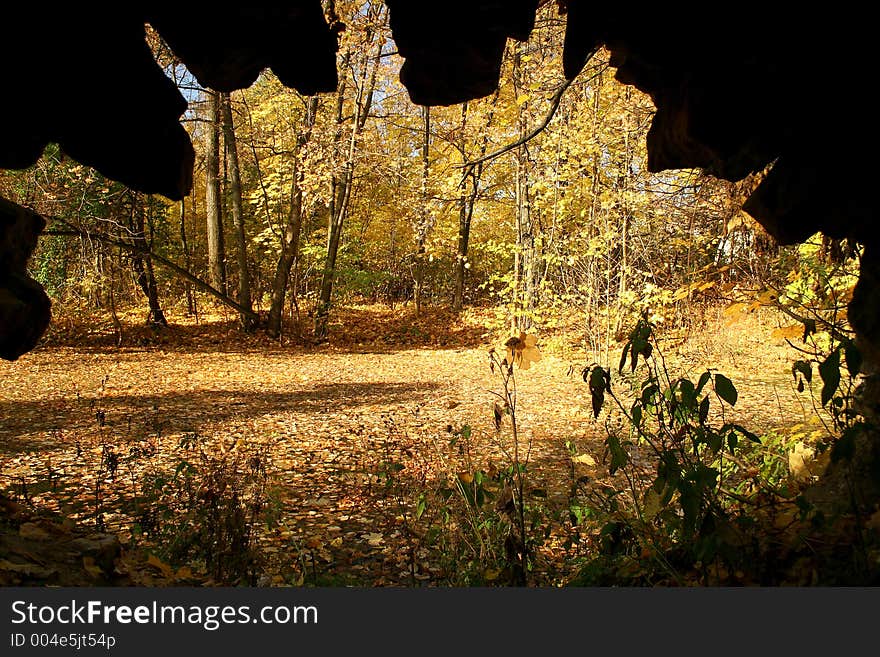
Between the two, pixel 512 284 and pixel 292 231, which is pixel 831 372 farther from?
pixel 292 231

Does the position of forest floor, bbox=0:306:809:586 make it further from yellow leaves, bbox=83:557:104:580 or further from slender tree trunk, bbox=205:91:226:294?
slender tree trunk, bbox=205:91:226:294

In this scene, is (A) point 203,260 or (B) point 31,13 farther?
(A) point 203,260

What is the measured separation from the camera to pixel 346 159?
54.5 ft

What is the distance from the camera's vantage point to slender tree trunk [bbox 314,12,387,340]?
629 inches

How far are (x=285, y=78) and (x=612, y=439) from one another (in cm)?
246

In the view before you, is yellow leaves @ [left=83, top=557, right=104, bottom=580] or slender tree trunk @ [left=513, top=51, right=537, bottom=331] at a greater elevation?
slender tree trunk @ [left=513, top=51, right=537, bottom=331]

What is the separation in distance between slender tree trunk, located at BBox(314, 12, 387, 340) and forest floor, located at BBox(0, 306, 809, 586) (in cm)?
114

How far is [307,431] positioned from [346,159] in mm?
10346

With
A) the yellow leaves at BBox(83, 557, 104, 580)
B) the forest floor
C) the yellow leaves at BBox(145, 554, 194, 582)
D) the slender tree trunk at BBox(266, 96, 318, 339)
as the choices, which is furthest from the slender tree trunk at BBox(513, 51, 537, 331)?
the yellow leaves at BBox(83, 557, 104, 580)

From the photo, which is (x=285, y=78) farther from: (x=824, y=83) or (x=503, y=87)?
(x=503, y=87)

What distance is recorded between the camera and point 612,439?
2709 mm

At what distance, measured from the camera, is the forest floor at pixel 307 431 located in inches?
175

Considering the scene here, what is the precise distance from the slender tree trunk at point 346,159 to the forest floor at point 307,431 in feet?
3.75

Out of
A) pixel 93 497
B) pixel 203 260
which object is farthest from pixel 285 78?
pixel 203 260
